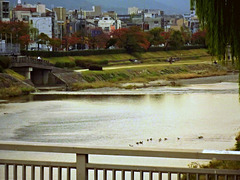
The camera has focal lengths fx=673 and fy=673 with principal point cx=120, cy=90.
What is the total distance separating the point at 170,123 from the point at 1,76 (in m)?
21.3

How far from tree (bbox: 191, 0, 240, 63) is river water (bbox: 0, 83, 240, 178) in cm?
937

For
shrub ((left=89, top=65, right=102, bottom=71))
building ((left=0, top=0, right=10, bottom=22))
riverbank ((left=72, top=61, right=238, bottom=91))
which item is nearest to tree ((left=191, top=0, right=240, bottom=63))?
riverbank ((left=72, top=61, right=238, bottom=91))

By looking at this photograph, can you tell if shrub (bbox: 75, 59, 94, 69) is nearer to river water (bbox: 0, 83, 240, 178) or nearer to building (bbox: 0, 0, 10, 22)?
river water (bbox: 0, 83, 240, 178)

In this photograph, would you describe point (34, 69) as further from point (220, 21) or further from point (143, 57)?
point (220, 21)

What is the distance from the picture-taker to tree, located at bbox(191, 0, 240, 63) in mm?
6496

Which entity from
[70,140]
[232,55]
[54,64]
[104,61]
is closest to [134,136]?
[70,140]

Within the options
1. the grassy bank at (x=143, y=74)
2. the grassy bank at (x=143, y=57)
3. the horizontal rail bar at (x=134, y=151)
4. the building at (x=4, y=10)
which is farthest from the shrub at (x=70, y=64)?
the horizontal rail bar at (x=134, y=151)

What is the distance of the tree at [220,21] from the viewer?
21.3 feet

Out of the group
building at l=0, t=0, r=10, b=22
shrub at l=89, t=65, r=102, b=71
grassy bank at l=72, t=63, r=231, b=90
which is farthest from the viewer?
building at l=0, t=0, r=10, b=22

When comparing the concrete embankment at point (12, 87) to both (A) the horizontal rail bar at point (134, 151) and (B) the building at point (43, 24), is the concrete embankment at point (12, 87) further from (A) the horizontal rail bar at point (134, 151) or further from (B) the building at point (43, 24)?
(B) the building at point (43, 24)

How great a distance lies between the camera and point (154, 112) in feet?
107

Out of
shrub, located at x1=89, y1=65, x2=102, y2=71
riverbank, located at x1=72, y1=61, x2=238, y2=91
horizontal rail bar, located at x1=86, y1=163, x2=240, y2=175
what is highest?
horizontal rail bar, located at x1=86, y1=163, x2=240, y2=175

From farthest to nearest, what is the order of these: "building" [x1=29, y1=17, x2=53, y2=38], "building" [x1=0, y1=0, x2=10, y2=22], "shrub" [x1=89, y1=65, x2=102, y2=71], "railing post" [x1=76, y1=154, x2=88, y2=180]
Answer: "building" [x1=29, y1=17, x2=53, y2=38] → "building" [x1=0, y1=0, x2=10, y2=22] → "shrub" [x1=89, y1=65, x2=102, y2=71] → "railing post" [x1=76, y1=154, x2=88, y2=180]

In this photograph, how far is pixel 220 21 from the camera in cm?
658
